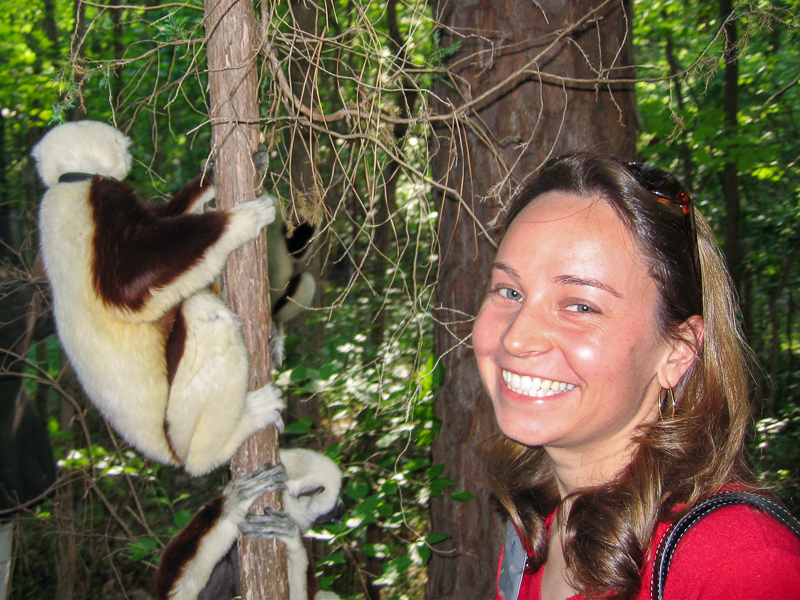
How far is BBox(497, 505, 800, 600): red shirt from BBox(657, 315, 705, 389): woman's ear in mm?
349

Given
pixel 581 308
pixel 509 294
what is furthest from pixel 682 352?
pixel 509 294

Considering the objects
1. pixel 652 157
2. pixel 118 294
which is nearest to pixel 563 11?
pixel 118 294

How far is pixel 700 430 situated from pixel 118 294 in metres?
2.32

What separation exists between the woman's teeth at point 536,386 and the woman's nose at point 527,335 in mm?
74

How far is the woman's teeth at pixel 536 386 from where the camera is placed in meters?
1.29

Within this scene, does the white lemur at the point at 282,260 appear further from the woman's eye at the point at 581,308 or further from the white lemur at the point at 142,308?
the woman's eye at the point at 581,308

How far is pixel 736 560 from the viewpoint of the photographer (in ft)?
3.15

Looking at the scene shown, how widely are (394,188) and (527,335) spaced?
4148mm

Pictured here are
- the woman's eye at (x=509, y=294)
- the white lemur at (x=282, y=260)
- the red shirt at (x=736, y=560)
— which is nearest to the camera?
the red shirt at (x=736, y=560)

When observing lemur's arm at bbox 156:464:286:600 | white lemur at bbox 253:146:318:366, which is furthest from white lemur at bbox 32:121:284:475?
white lemur at bbox 253:146:318:366

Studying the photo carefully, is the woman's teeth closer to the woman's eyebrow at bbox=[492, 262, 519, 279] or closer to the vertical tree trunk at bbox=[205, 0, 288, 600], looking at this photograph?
the woman's eyebrow at bbox=[492, 262, 519, 279]

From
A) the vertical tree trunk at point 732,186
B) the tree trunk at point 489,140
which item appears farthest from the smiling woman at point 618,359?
the vertical tree trunk at point 732,186

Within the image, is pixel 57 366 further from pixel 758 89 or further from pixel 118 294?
pixel 758 89

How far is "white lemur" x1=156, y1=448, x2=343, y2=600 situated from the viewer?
203 cm
